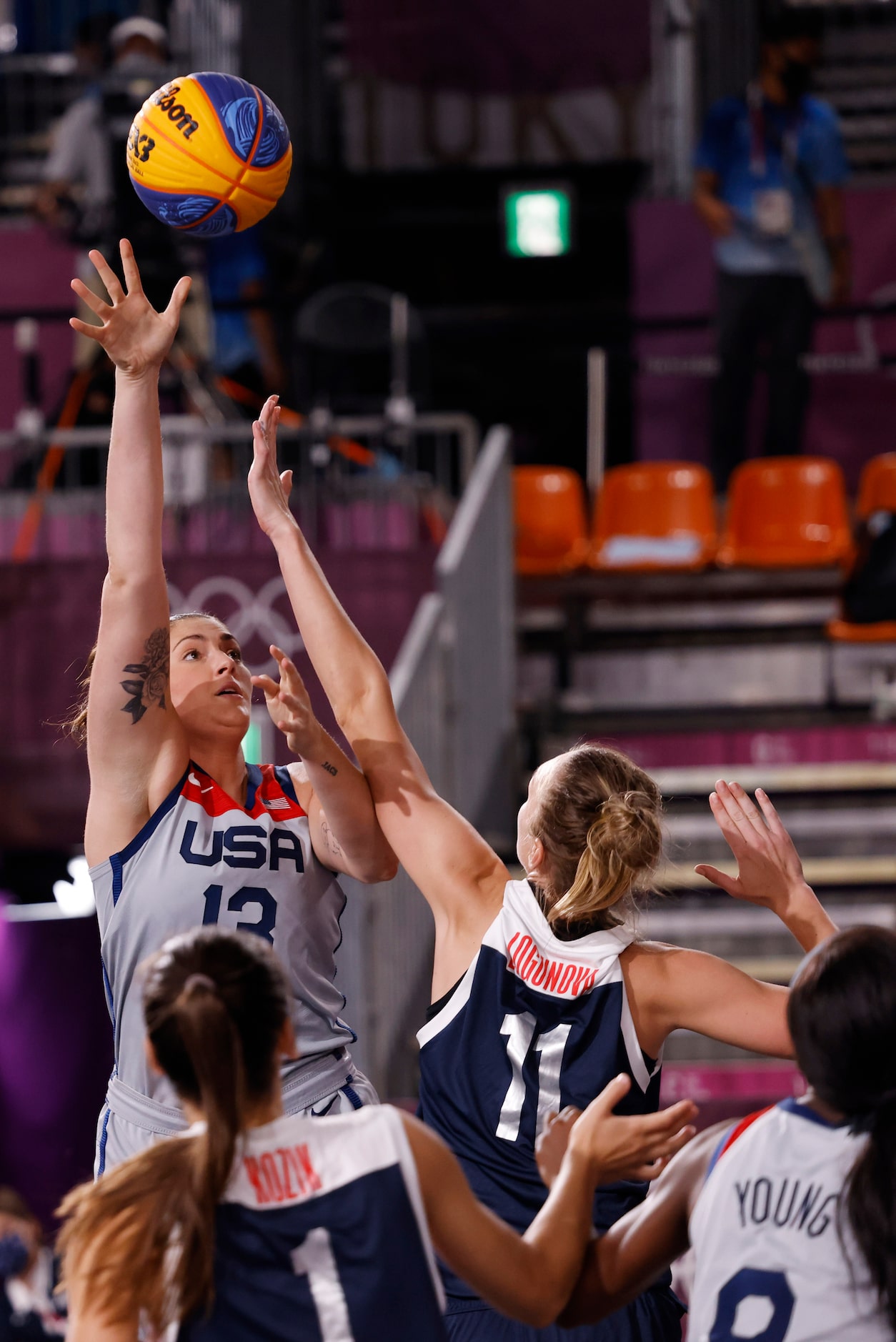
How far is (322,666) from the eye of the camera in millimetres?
3070

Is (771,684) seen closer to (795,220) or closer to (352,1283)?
(795,220)

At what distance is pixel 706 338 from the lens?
38.0 feet

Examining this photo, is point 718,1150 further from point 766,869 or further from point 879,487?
point 879,487

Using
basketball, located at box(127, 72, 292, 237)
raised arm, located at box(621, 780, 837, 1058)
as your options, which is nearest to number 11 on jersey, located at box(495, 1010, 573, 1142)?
raised arm, located at box(621, 780, 837, 1058)

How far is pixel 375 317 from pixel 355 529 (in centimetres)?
160

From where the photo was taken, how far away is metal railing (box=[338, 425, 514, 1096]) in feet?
18.1

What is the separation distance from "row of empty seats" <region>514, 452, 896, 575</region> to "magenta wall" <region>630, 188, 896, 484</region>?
1788 mm

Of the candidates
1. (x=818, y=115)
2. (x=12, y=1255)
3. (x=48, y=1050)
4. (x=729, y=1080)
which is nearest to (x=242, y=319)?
(x=818, y=115)

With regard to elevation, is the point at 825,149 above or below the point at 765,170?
above

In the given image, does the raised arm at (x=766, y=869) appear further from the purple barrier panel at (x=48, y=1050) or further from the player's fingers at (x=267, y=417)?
the purple barrier panel at (x=48, y=1050)

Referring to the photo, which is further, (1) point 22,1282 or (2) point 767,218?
(2) point 767,218

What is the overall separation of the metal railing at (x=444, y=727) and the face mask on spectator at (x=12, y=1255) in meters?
2.35

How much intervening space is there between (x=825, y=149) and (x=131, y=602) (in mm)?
7309

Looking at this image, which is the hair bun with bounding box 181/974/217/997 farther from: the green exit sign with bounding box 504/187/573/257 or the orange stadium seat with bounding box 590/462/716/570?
the green exit sign with bounding box 504/187/573/257
